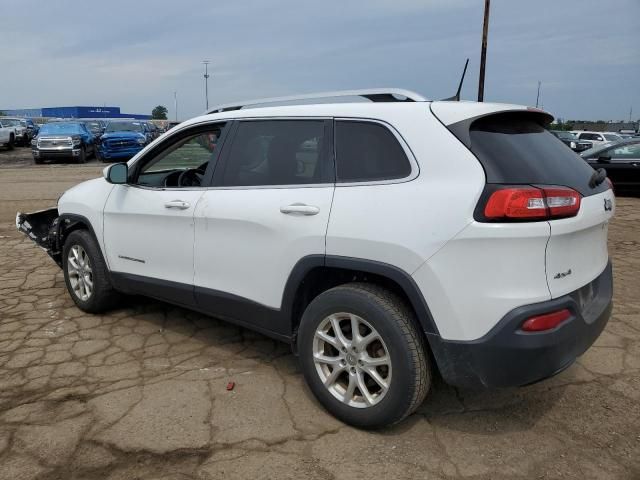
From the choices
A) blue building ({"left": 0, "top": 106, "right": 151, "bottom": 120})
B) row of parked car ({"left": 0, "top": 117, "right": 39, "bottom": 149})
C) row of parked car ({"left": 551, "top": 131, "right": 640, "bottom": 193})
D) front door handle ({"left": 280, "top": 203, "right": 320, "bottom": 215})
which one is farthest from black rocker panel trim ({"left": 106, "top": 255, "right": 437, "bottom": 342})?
blue building ({"left": 0, "top": 106, "right": 151, "bottom": 120})

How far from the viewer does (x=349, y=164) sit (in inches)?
110

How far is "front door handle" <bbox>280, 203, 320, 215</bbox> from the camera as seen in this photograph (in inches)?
110

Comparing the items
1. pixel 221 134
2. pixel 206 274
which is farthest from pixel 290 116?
pixel 206 274

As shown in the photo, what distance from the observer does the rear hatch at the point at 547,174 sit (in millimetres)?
2355

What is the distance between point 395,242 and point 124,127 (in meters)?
22.3

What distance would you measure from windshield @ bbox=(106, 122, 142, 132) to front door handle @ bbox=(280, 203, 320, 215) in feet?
69.4

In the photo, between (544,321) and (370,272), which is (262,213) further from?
(544,321)

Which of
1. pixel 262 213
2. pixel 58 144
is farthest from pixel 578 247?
pixel 58 144

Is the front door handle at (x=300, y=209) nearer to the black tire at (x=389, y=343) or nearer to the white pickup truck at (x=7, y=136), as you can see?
the black tire at (x=389, y=343)

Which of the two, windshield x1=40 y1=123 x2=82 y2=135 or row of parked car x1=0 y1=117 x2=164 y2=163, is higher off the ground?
windshield x1=40 y1=123 x2=82 y2=135

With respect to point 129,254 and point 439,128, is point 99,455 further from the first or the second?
point 439,128

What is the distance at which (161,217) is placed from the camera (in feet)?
12.0

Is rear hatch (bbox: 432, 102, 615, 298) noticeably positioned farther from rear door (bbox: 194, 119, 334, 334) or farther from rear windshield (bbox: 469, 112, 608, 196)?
rear door (bbox: 194, 119, 334, 334)

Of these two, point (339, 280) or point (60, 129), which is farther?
point (60, 129)
